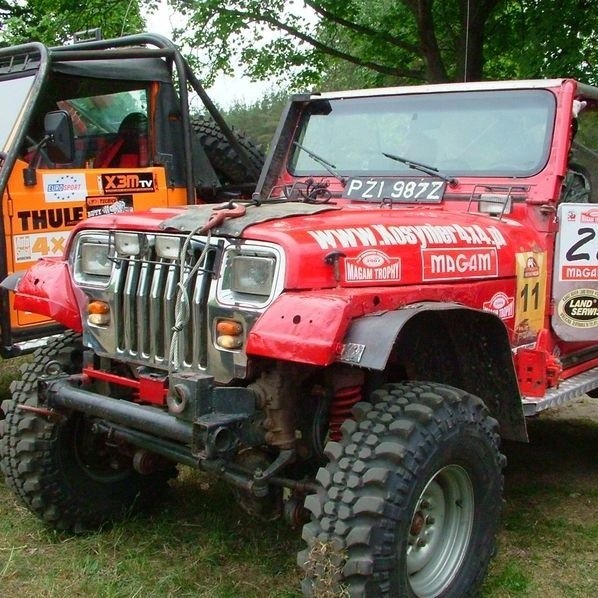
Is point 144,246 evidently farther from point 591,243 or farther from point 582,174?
point 582,174

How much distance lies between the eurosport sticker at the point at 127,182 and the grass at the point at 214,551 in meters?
2.12

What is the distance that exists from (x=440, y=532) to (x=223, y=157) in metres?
4.46

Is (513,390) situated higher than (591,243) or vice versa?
(591,243)

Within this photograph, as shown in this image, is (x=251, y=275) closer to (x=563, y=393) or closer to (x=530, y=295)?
(x=530, y=295)

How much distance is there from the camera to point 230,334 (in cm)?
304

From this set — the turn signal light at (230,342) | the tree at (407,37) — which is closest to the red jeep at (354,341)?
the turn signal light at (230,342)

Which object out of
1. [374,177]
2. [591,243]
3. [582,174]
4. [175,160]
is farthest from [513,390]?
[175,160]

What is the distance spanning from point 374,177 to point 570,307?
44.7 inches

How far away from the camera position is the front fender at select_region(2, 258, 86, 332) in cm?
368

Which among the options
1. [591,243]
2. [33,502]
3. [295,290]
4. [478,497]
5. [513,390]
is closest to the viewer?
[295,290]

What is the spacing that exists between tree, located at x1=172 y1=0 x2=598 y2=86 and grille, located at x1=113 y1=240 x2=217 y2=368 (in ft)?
21.4

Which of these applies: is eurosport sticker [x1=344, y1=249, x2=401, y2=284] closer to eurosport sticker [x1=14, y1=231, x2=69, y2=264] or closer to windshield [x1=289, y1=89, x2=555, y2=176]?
windshield [x1=289, y1=89, x2=555, y2=176]

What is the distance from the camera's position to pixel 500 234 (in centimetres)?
371

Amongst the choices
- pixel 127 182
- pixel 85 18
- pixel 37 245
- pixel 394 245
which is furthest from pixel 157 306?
pixel 85 18
